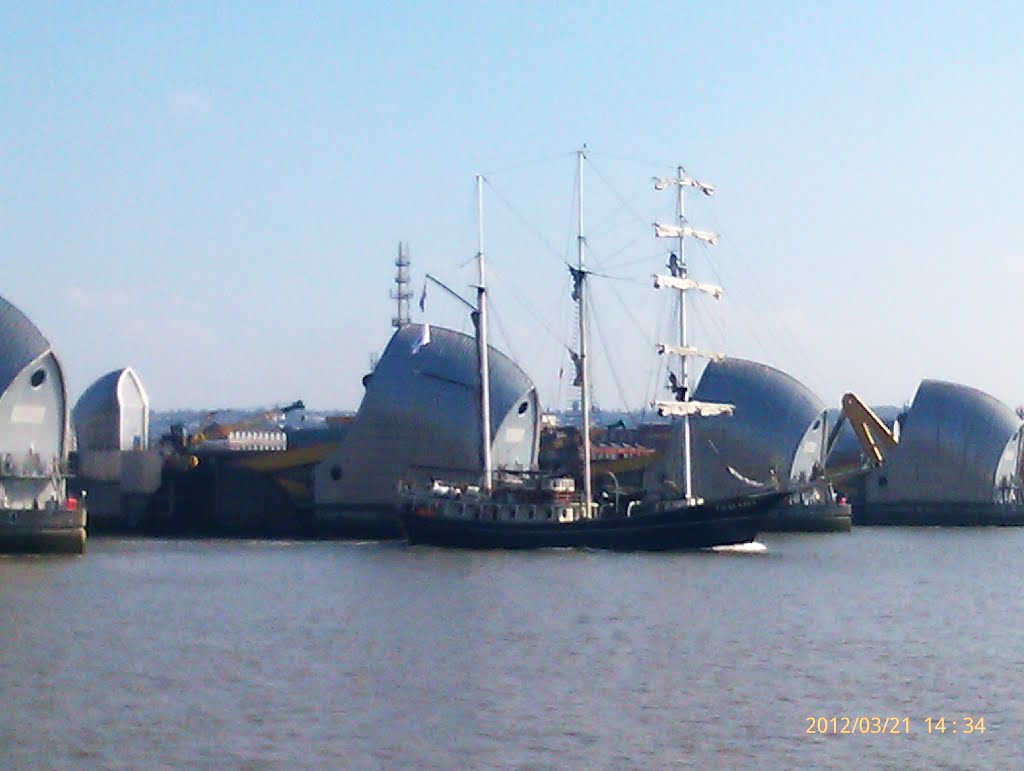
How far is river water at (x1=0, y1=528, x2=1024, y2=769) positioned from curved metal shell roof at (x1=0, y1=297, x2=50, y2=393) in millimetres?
10482

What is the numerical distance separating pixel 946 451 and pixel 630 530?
136 ft

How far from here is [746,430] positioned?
96.4 metres

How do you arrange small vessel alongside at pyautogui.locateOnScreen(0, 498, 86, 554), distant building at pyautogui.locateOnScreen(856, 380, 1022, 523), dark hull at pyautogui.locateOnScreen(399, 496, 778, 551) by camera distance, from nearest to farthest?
small vessel alongside at pyautogui.locateOnScreen(0, 498, 86, 554)
dark hull at pyautogui.locateOnScreen(399, 496, 778, 551)
distant building at pyautogui.locateOnScreen(856, 380, 1022, 523)

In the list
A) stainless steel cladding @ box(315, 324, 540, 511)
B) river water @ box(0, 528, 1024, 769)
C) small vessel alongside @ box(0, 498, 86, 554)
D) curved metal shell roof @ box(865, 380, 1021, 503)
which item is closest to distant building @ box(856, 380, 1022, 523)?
curved metal shell roof @ box(865, 380, 1021, 503)

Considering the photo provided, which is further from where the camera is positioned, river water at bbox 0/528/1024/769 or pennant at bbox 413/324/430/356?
pennant at bbox 413/324/430/356

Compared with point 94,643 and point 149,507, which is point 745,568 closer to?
point 94,643

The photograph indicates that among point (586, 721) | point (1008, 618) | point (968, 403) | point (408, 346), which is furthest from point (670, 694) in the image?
point (968, 403)

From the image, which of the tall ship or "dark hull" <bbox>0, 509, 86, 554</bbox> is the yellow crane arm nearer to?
the tall ship

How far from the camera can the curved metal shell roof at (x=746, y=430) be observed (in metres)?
95.5

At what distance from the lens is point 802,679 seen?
111 ft

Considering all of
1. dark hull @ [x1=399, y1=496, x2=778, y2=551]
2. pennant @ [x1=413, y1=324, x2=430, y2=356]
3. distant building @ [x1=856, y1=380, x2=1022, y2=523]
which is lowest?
dark hull @ [x1=399, y1=496, x2=778, y2=551]

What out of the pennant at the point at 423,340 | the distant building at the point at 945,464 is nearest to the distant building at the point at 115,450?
the pennant at the point at 423,340

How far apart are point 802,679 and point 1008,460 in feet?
258

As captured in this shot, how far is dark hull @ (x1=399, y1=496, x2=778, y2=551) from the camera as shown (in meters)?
69.8
